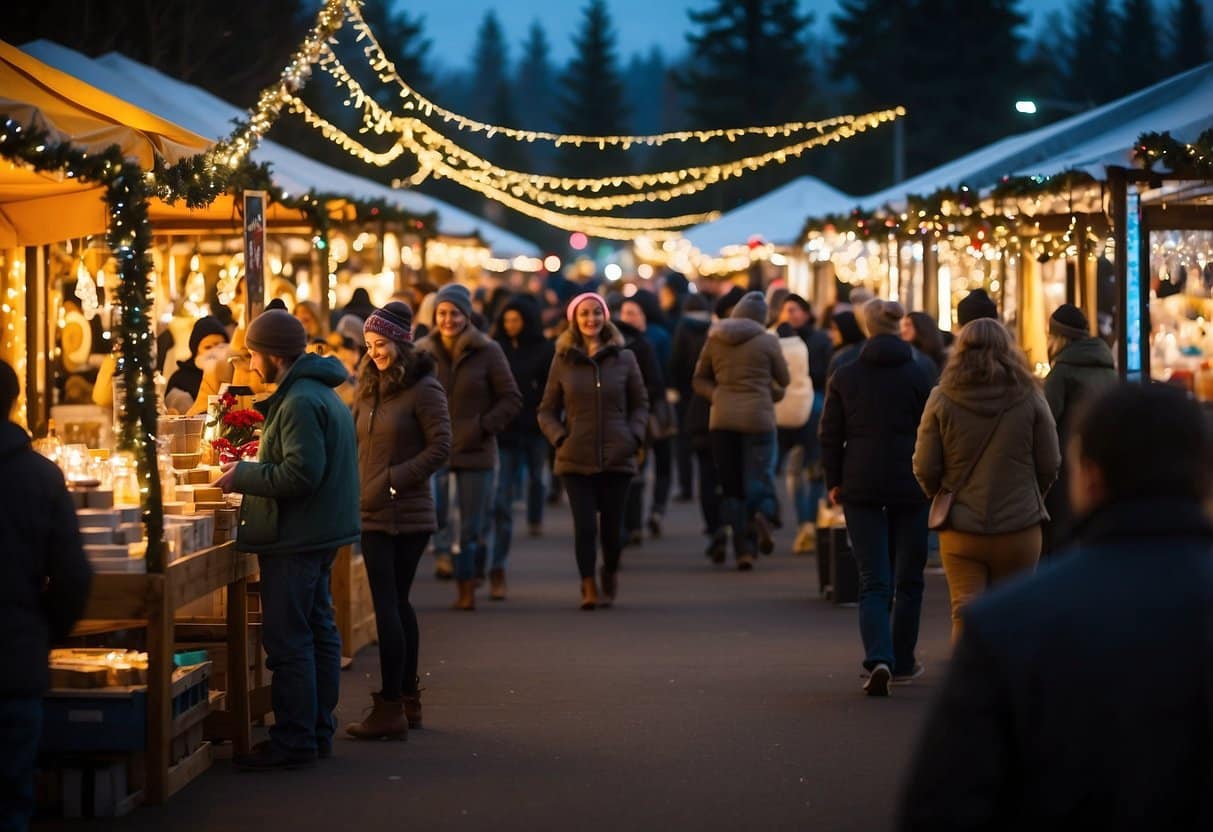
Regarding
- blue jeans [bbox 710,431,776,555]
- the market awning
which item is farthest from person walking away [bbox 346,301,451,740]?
blue jeans [bbox 710,431,776,555]

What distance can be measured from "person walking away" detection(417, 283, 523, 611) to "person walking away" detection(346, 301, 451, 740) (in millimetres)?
3249

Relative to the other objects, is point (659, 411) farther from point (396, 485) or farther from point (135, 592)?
point (135, 592)

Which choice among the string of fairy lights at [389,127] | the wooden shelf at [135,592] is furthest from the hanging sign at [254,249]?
the wooden shelf at [135,592]

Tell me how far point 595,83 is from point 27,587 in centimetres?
10047

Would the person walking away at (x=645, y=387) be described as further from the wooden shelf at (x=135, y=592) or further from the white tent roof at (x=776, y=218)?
the white tent roof at (x=776, y=218)

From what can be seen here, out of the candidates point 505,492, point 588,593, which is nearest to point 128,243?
point 588,593

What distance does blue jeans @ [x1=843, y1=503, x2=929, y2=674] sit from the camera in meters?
9.81

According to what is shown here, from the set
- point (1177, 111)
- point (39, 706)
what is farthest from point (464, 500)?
point (39, 706)

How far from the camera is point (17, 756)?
5789 millimetres

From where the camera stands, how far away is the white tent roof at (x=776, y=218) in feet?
103

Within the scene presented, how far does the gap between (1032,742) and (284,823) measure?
4.34m

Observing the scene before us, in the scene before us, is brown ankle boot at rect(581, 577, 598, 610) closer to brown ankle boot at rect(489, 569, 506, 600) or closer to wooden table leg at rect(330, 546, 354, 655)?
brown ankle boot at rect(489, 569, 506, 600)

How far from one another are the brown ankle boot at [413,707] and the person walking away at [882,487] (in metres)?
2.25

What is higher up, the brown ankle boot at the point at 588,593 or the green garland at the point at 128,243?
the green garland at the point at 128,243
